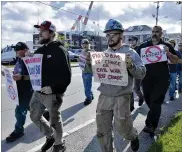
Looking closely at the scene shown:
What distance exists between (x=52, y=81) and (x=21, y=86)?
1.18 metres

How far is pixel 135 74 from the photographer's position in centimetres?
425

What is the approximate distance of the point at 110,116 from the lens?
448 centimetres

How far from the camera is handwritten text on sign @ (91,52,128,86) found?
4.29 m

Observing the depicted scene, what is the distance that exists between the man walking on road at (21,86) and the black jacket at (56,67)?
2.55 ft

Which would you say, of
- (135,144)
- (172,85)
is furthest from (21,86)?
(172,85)

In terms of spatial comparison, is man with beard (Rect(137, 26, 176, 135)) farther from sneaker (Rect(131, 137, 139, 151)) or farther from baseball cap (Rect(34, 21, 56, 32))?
baseball cap (Rect(34, 21, 56, 32))

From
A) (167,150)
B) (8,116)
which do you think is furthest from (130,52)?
(8,116)

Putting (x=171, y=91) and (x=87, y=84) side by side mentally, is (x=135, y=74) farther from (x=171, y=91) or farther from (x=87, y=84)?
(x=171, y=91)

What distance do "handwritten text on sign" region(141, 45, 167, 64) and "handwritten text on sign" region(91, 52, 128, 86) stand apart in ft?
6.45

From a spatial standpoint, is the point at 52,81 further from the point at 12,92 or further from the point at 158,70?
the point at 158,70

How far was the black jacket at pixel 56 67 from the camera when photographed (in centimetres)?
467

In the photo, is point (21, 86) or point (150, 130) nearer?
point (21, 86)

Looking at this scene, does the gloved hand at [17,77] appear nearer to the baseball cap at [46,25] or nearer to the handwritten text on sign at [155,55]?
the baseball cap at [46,25]

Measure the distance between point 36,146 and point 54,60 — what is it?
63.8 inches
